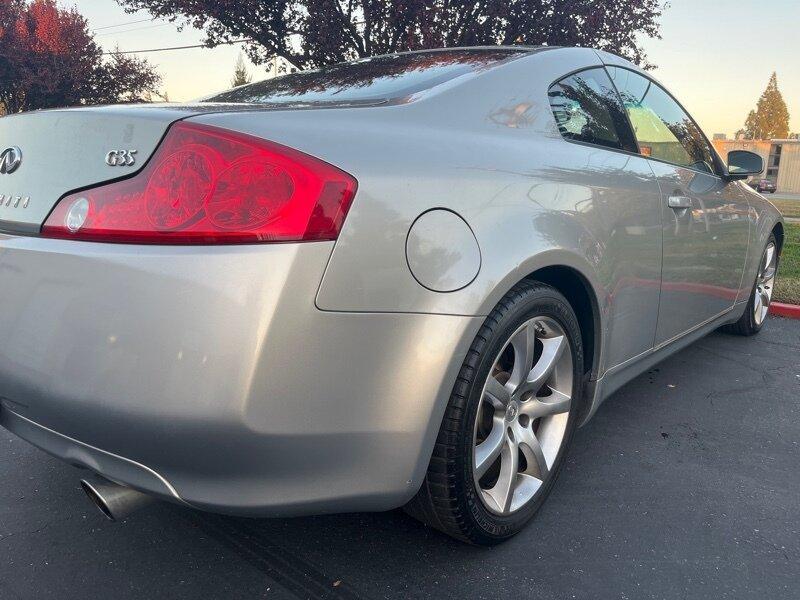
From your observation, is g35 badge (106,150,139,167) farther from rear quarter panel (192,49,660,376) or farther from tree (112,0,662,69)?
tree (112,0,662,69)

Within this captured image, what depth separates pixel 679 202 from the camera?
110 inches

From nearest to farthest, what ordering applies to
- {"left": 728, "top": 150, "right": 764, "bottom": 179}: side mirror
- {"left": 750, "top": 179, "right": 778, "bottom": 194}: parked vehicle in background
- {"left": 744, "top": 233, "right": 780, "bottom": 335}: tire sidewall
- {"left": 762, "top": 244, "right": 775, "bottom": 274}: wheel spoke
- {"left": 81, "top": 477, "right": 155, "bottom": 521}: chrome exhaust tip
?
1. {"left": 81, "top": 477, "right": 155, "bottom": 521}: chrome exhaust tip
2. {"left": 728, "top": 150, "right": 764, "bottom": 179}: side mirror
3. {"left": 744, "top": 233, "right": 780, "bottom": 335}: tire sidewall
4. {"left": 762, "top": 244, "right": 775, "bottom": 274}: wheel spoke
5. {"left": 750, "top": 179, "right": 778, "bottom": 194}: parked vehicle in background

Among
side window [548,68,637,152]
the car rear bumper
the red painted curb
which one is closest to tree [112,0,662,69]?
the red painted curb

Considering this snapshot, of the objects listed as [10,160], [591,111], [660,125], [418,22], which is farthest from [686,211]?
[418,22]

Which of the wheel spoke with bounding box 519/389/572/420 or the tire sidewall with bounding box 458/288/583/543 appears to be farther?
the wheel spoke with bounding box 519/389/572/420

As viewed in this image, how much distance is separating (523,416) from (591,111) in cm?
120

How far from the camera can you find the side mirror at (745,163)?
11.9 feet

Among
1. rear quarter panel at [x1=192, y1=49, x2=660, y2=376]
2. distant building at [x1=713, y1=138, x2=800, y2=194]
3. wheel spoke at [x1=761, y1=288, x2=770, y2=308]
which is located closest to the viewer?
rear quarter panel at [x1=192, y1=49, x2=660, y2=376]

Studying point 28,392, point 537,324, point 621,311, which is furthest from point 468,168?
point 28,392

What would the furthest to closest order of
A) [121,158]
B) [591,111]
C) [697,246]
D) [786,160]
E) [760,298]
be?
1. [786,160]
2. [760,298]
3. [697,246]
4. [591,111]
5. [121,158]

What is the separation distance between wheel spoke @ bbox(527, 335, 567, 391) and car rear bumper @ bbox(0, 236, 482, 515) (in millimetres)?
551

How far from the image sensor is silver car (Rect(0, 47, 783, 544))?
1.40 m

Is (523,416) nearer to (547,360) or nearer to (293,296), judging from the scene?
(547,360)

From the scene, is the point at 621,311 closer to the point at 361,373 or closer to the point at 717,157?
the point at 361,373
